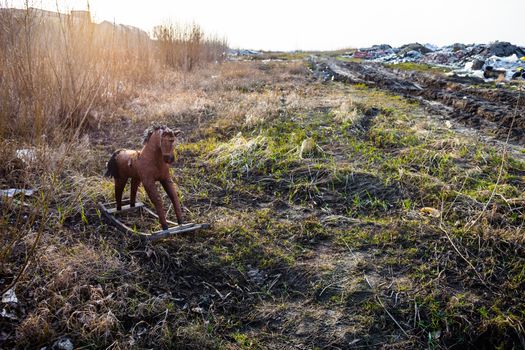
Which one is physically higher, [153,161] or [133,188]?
[153,161]

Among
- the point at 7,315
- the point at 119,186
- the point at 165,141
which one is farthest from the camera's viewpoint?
the point at 119,186

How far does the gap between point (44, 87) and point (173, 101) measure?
3.45 m

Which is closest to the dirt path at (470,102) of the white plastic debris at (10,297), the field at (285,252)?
the field at (285,252)

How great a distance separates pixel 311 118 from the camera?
21.5ft

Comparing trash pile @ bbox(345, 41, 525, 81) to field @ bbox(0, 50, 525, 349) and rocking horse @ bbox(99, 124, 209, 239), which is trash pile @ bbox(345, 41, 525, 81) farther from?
rocking horse @ bbox(99, 124, 209, 239)

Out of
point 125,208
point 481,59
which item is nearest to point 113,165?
point 125,208

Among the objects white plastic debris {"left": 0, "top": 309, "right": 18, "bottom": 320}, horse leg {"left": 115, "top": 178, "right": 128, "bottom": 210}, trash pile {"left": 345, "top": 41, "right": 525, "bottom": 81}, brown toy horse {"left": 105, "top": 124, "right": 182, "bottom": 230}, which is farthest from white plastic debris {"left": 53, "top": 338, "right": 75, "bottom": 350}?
trash pile {"left": 345, "top": 41, "right": 525, "bottom": 81}

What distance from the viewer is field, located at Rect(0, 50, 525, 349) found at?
219 centimetres

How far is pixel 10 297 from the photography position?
218 cm

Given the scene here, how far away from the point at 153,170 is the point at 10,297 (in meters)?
1.08

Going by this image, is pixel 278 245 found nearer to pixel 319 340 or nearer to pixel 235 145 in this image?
pixel 319 340

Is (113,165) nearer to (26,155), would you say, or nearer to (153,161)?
(153,161)

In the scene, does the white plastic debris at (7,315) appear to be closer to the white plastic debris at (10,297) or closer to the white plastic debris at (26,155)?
the white plastic debris at (10,297)

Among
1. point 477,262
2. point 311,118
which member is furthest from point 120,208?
point 311,118
